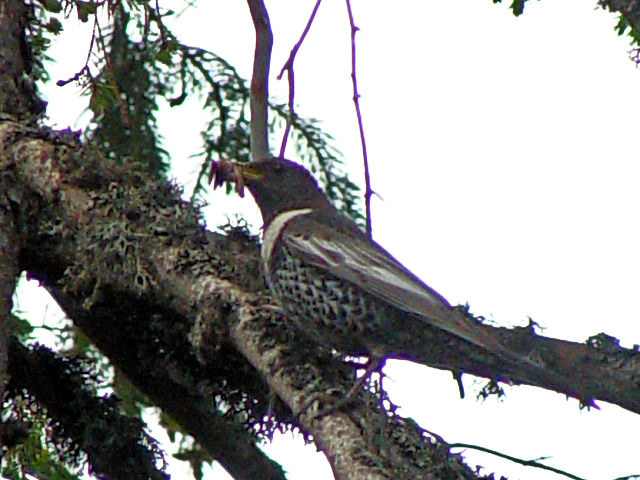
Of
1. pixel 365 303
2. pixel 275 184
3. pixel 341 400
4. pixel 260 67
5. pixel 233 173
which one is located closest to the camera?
pixel 341 400

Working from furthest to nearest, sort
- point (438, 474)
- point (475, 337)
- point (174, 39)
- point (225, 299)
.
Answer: point (174, 39)
point (475, 337)
point (225, 299)
point (438, 474)

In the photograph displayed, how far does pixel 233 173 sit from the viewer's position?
179 inches

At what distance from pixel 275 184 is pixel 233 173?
226 mm

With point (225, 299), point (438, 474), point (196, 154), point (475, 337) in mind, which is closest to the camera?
point (438, 474)

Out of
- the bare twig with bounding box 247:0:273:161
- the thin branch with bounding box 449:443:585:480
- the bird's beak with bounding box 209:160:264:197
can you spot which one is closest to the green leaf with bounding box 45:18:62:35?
the bare twig with bounding box 247:0:273:161

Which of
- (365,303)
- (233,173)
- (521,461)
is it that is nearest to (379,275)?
(365,303)

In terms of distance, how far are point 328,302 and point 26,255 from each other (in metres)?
0.91

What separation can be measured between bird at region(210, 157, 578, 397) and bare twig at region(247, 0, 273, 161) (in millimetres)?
314

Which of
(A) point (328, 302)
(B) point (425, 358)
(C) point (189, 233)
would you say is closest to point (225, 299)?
(C) point (189, 233)

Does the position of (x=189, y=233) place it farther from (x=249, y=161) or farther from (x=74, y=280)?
(x=249, y=161)

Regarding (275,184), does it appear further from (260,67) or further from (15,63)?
(15,63)

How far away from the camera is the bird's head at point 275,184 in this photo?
4.57 meters

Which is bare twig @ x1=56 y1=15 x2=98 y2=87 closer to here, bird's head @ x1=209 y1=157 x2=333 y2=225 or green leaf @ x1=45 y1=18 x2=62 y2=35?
green leaf @ x1=45 y1=18 x2=62 y2=35

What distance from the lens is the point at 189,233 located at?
3619mm
